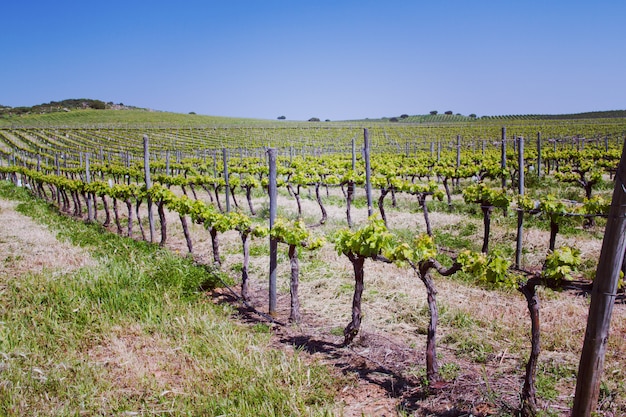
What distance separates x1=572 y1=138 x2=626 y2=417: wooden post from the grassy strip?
6.33ft

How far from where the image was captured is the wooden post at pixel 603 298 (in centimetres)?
274

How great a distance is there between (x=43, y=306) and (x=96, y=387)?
2339 mm

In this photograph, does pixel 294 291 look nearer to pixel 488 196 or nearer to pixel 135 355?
pixel 135 355

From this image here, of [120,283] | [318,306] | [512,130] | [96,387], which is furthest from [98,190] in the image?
[512,130]

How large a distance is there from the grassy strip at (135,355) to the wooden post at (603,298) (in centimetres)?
193

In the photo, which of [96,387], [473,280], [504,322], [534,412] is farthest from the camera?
[473,280]

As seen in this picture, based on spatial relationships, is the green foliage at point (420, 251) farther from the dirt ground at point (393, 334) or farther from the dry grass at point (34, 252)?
the dry grass at point (34, 252)

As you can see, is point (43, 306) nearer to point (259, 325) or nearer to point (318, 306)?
point (259, 325)

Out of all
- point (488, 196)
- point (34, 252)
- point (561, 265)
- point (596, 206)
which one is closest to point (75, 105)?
point (34, 252)

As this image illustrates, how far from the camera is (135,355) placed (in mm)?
4648

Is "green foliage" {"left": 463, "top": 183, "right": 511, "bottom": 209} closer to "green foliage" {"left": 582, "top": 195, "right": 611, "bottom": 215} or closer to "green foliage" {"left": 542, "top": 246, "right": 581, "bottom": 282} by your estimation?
"green foliage" {"left": 582, "top": 195, "right": 611, "bottom": 215}

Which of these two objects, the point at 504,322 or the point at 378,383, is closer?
the point at 378,383

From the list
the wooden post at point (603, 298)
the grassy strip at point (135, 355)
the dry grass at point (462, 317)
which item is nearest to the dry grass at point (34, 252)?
the grassy strip at point (135, 355)

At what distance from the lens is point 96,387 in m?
3.99
